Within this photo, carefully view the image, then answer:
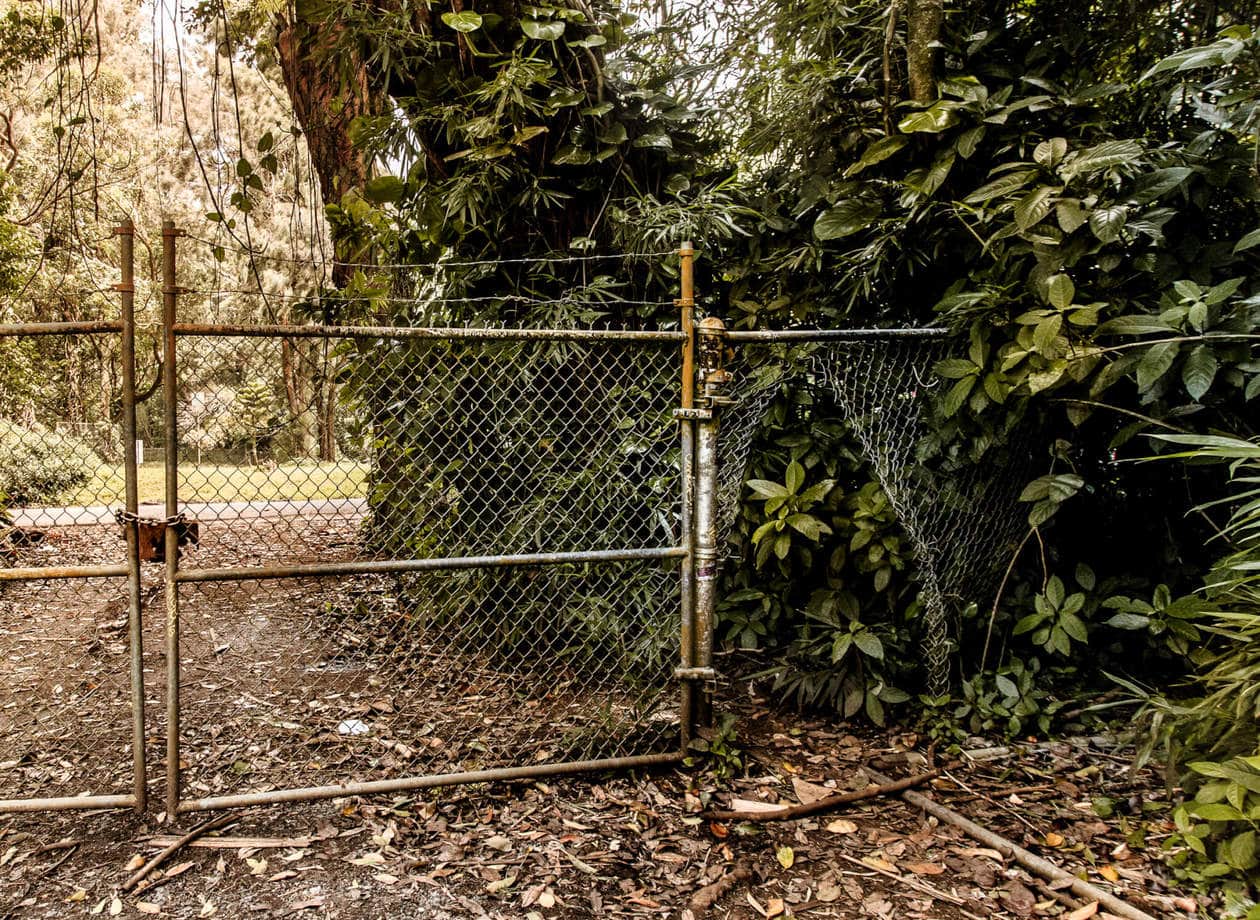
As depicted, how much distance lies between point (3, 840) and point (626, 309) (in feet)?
10.3

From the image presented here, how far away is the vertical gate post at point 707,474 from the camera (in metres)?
2.83

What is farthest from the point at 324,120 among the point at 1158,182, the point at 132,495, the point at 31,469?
the point at 31,469

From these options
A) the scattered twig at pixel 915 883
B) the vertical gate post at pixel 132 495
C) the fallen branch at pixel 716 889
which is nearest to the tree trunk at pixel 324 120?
the vertical gate post at pixel 132 495

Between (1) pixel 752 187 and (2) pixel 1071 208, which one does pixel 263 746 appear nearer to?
(1) pixel 752 187

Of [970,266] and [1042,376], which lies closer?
[1042,376]

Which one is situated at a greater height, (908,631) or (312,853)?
(908,631)

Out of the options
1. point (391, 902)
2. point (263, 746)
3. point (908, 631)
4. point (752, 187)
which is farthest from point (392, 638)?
point (752, 187)

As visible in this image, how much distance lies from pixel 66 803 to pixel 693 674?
2.16 meters

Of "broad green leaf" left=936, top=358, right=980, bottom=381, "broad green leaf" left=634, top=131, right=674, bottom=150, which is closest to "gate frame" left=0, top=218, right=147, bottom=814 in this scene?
"broad green leaf" left=634, top=131, right=674, bottom=150

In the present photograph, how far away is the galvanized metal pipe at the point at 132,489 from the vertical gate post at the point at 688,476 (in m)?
1.83

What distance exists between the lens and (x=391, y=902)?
7.28 ft

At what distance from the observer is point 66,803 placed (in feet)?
7.97

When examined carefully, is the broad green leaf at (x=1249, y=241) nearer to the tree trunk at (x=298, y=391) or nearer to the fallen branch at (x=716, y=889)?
the fallen branch at (x=716, y=889)

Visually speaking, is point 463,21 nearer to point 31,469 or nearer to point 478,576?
point 478,576
